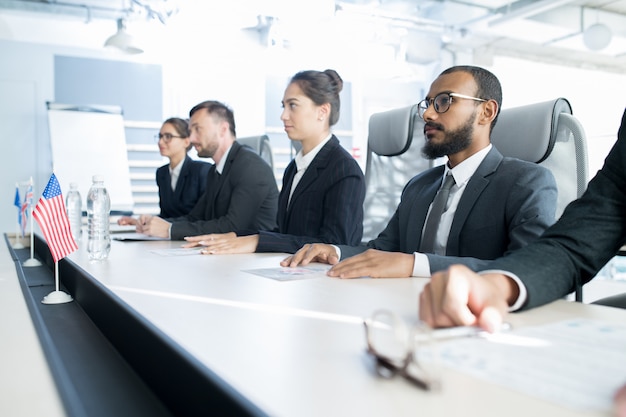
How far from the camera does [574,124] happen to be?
1.66m

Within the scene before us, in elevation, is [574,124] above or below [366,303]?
above

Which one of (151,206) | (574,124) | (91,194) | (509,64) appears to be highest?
(509,64)

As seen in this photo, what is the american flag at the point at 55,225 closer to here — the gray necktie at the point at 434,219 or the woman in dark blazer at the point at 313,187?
the woman in dark blazer at the point at 313,187

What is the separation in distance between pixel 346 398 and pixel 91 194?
161 centimetres

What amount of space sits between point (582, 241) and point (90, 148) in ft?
19.7

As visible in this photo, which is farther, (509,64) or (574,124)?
(509,64)

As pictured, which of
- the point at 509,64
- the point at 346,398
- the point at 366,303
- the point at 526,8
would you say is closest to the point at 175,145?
the point at 366,303

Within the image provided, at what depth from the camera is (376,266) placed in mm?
1203

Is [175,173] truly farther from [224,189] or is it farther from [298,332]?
[298,332]

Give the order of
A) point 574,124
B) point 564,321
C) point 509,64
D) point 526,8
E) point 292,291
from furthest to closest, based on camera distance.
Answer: point 509,64
point 526,8
point 574,124
point 292,291
point 564,321

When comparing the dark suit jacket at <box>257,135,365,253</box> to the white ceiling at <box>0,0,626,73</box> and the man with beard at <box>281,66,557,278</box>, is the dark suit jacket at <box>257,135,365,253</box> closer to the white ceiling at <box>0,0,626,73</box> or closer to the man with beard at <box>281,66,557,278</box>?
the man with beard at <box>281,66,557,278</box>

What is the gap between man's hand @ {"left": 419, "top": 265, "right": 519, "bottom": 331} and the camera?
0.71 metres

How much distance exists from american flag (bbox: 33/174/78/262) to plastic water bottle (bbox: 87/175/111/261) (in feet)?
0.28

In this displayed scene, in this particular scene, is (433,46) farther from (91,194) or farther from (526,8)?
(91,194)
